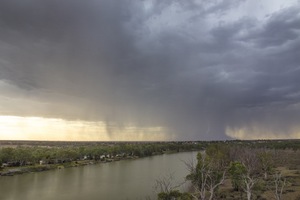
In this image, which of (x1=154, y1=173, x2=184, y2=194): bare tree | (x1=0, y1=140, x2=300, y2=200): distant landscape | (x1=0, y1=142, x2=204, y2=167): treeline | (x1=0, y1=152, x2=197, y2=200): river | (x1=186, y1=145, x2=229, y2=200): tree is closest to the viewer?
(x1=154, y1=173, x2=184, y2=194): bare tree

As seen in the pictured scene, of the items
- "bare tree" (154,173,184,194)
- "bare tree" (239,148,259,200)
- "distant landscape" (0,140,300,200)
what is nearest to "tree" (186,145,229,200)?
"distant landscape" (0,140,300,200)

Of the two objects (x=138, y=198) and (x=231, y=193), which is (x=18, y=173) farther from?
(x=231, y=193)

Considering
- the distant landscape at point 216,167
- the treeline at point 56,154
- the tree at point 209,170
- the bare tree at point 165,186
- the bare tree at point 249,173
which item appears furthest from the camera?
the treeline at point 56,154

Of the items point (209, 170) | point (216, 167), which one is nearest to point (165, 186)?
point (209, 170)

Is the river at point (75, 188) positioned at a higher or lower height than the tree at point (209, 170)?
lower

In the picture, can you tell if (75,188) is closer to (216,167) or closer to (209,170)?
(216,167)

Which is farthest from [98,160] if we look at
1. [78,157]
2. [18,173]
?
[18,173]

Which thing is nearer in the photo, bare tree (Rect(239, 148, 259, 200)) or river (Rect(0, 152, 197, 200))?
bare tree (Rect(239, 148, 259, 200))

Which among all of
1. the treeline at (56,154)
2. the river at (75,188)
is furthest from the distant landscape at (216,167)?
the river at (75,188)

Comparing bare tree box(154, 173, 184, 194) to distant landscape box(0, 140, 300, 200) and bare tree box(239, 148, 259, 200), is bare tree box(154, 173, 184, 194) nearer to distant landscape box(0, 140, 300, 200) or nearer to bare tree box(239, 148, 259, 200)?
distant landscape box(0, 140, 300, 200)

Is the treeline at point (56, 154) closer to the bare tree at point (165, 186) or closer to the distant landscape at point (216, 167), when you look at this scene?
the distant landscape at point (216, 167)

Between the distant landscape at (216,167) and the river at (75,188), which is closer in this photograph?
the distant landscape at (216,167)

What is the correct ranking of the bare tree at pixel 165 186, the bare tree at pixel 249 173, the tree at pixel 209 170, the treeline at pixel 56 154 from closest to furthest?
the bare tree at pixel 165 186 < the bare tree at pixel 249 173 < the tree at pixel 209 170 < the treeline at pixel 56 154
